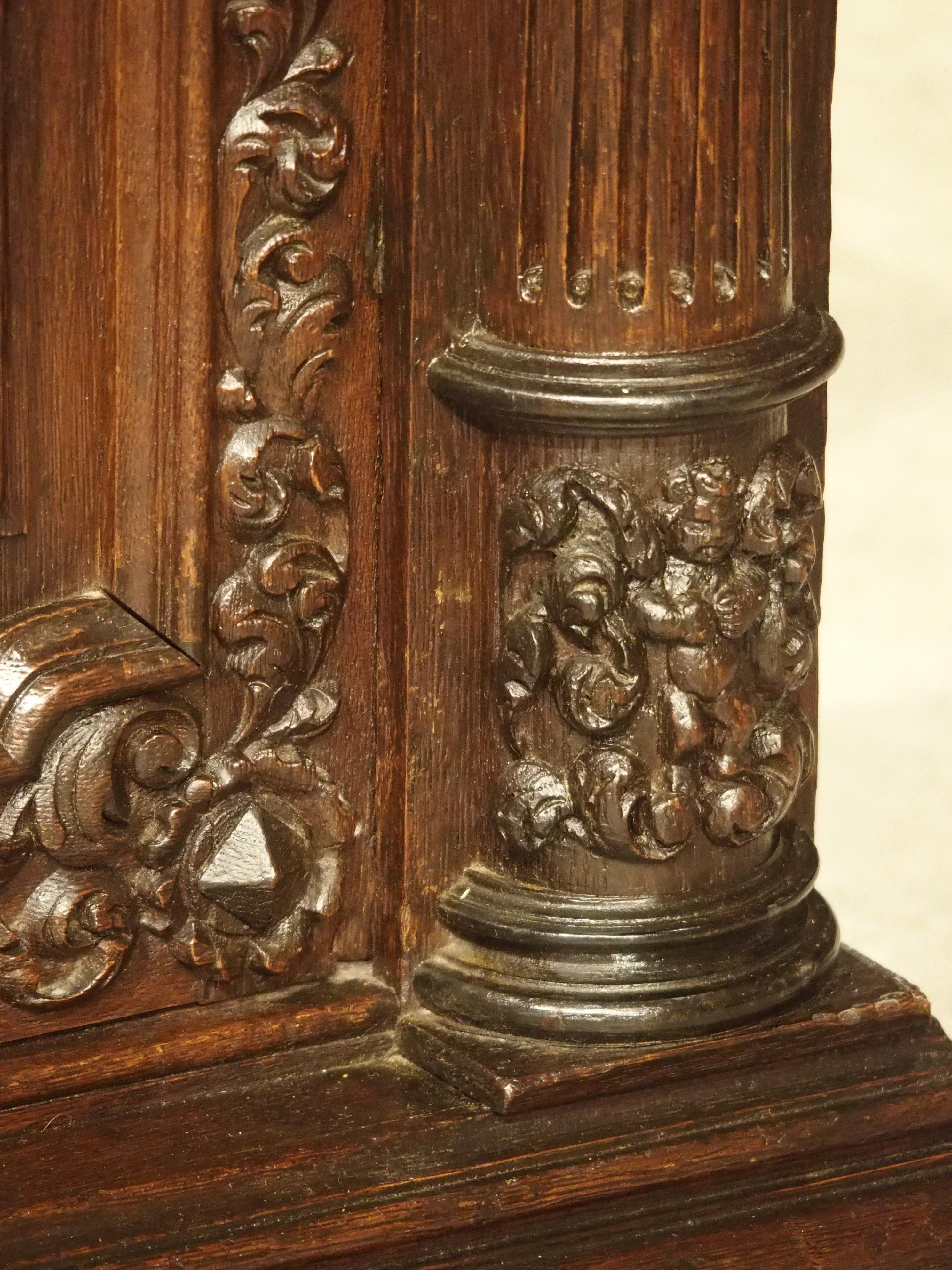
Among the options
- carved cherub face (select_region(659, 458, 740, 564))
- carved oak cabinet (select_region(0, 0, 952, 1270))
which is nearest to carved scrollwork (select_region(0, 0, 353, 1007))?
carved oak cabinet (select_region(0, 0, 952, 1270))

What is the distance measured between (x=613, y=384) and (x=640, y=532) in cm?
10

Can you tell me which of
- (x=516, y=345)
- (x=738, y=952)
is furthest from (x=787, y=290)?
(x=738, y=952)

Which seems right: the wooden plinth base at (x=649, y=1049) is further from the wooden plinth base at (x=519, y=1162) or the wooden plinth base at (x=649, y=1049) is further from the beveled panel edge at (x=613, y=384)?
the beveled panel edge at (x=613, y=384)

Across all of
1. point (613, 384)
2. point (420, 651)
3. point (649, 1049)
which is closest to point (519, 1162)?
point (649, 1049)

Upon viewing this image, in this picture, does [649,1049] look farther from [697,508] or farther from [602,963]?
[697,508]

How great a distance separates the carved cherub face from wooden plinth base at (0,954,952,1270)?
346 millimetres

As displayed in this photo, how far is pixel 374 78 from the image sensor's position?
1549 millimetres

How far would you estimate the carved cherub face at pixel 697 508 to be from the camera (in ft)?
5.14

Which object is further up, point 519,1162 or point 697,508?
point 697,508

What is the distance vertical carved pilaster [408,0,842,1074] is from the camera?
1521mm

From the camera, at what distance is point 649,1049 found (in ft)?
5.31

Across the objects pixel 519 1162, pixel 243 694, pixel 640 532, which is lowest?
pixel 519 1162

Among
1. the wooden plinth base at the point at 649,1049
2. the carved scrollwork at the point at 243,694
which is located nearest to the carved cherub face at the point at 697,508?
the carved scrollwork at the point at 243,694

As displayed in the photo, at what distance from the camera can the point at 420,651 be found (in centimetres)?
162
